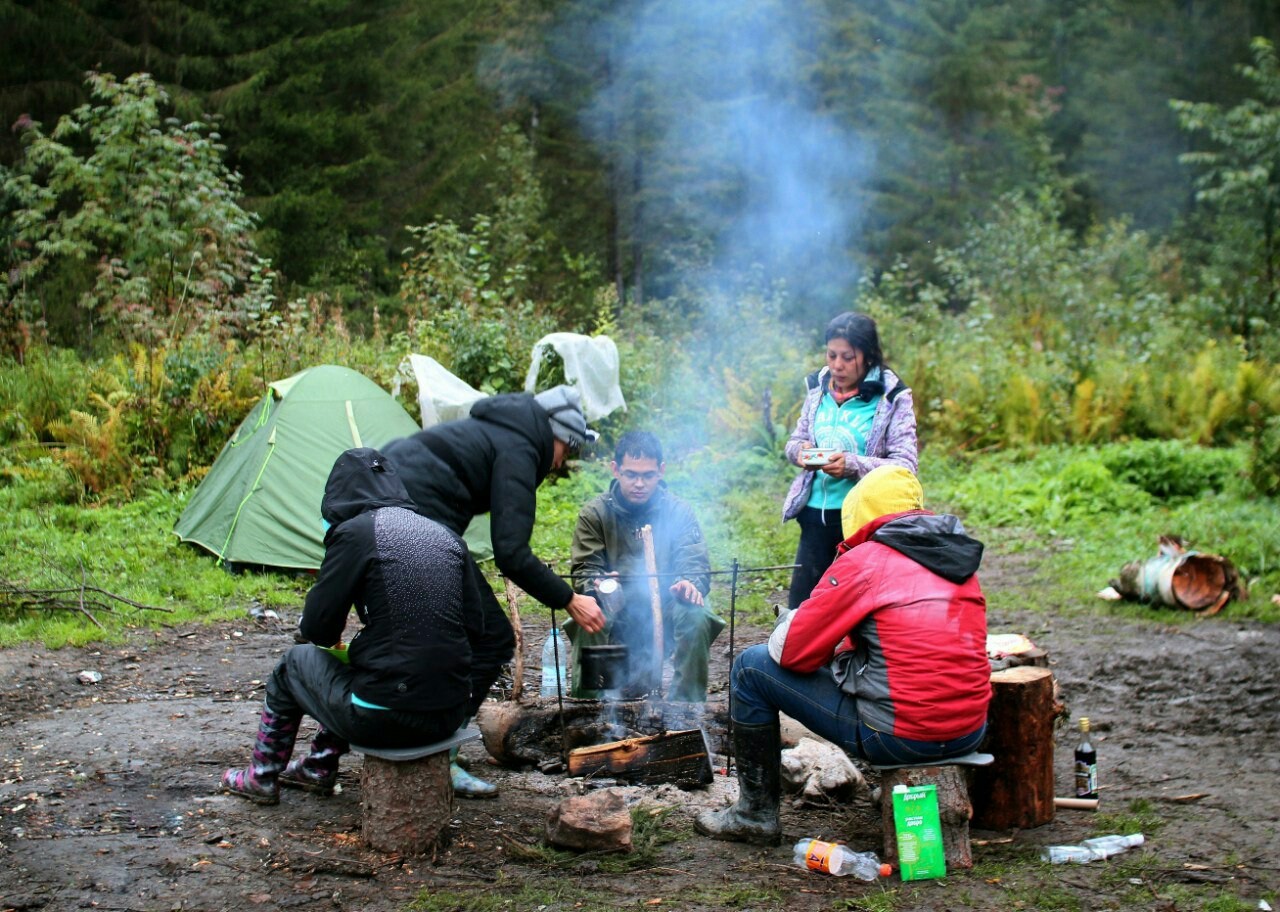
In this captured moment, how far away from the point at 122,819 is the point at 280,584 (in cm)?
397

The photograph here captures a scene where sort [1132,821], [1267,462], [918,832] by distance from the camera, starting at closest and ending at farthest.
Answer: [918,832] → [1132,821] → [1267,462]

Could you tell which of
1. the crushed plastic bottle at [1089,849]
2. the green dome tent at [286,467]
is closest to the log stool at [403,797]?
the crushed plastic bottle at [1089,849]

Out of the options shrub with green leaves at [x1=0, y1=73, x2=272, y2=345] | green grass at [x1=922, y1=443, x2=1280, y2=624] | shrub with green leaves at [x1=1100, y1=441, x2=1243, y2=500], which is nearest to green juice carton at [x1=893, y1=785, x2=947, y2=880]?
green grass at [x1=922, y1=443, x2=1280, y2=624]

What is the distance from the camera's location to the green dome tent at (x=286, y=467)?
7973mm

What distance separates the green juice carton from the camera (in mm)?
3602

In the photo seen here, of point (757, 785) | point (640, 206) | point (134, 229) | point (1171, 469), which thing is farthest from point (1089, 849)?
point (640, 206)

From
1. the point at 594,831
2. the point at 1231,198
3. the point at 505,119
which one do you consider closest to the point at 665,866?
the point at 594,831

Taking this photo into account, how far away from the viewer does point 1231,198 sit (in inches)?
739

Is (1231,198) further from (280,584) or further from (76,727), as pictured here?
(76,727)

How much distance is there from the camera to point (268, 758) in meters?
4.05

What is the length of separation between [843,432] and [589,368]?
542 cm

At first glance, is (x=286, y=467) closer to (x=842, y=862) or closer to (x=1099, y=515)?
(x=842, y=862)

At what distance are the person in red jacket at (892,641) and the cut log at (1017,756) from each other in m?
0.40

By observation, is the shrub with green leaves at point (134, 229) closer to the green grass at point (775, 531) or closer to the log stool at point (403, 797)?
the green grass at point (775, 531)
